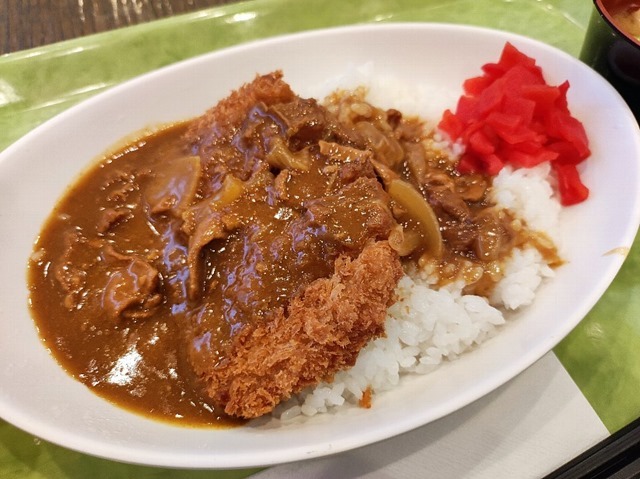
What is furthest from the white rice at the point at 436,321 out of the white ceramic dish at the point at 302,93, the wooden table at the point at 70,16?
the wooden table at the point at 70,16

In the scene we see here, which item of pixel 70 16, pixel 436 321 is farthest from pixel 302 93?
pixel 70 16

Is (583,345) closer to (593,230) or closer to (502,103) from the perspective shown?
(593,230)

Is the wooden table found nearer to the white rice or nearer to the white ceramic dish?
the white ceramic dish

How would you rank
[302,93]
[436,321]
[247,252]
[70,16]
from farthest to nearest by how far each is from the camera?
[70,16] < [302,93] < [436,321] < [247,252]

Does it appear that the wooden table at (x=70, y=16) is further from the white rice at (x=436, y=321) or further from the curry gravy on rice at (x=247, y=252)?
the white rice at (x=436, y=321)

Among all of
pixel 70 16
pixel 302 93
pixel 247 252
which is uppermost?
pixel 70 16

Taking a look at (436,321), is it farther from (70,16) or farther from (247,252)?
(70,16)
